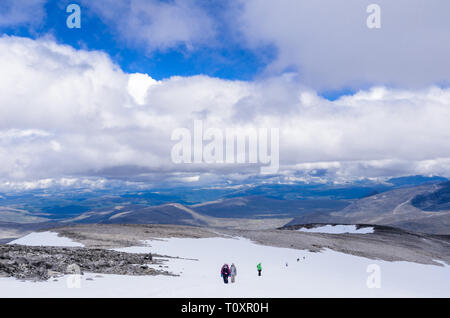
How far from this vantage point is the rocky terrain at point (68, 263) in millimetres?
21928

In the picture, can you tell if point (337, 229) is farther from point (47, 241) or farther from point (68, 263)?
point (68, 263)

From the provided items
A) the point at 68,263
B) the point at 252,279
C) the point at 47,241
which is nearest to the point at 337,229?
the point at 252,279

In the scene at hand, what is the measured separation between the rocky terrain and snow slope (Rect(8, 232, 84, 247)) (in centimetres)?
1145

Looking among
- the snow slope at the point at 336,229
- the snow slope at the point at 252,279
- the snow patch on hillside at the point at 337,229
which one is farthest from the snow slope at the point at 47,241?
the snow slope at the point at 336,229

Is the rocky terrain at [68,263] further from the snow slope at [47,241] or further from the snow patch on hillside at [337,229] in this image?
the snow patch on hillside at [337,229]

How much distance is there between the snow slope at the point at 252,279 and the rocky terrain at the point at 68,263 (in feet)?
5.06

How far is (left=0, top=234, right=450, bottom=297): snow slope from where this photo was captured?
63.9ft

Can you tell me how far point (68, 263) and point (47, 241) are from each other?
70.8ft

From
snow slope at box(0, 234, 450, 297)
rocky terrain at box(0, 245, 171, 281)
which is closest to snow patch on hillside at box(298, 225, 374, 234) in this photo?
snow slope at box(0, 234, 450, 297)

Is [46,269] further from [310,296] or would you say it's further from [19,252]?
[310,296]

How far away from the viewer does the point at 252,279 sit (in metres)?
27.0

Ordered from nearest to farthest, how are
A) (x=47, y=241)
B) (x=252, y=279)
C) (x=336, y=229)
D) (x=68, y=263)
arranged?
(x=68, y=263) < (x=252, y=279) < (x=47, y=241) < (x=336, y=229)

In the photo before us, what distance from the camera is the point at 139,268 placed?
26172 mm
